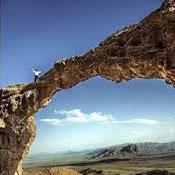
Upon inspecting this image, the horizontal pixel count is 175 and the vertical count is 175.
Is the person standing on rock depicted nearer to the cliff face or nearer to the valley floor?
the cliff face

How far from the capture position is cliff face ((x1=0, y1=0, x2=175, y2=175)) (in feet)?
52.0

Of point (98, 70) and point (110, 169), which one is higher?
point (98, 70)

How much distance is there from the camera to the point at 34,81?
78.4 feet

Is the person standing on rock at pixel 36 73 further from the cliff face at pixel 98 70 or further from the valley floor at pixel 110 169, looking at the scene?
the valley floor at pixel 110 169

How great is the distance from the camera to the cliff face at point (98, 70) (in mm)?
15852

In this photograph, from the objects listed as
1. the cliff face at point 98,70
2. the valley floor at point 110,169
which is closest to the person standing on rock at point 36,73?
the cliff face at point 98,70

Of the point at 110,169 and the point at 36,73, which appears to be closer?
the point at 36,73

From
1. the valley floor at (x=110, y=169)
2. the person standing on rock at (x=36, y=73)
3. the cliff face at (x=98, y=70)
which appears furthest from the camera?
the valley floor at (x=110, y=169)

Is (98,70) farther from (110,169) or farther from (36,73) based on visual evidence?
(110,169)

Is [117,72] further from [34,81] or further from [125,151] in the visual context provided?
[125,151]

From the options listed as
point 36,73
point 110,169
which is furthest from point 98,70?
point 110,169

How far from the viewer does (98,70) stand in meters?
19.8

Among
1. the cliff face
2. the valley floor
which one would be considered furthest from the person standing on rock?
the valley floor

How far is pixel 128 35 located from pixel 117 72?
7.95 feet
